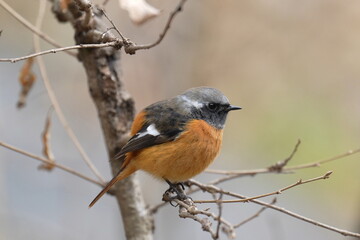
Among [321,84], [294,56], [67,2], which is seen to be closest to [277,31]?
[294,56]

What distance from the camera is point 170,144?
12.1ft

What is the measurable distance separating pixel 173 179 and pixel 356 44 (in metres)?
3.84

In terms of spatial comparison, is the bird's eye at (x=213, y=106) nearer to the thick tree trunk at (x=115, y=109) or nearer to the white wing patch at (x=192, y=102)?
the white wing patch at (x=192, y=102)

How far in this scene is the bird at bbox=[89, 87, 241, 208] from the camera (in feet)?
Result: 11.8

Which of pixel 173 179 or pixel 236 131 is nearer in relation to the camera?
pixel 173 179

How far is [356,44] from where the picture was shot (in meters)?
6.34

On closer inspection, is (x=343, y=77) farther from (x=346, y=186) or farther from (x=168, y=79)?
(x=168, y=79)

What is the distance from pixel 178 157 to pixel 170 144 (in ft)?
0.40

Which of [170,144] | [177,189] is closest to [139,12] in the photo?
[170,144]

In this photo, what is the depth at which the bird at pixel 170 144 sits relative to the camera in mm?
3584

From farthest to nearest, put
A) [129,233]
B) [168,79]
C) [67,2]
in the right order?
[168,79]
[129,233]
[67,2]

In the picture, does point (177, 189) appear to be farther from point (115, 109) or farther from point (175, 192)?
point (115, 109)

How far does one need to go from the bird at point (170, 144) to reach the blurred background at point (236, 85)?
84.2 inches

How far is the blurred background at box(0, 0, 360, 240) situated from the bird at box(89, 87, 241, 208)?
2.14 metres
